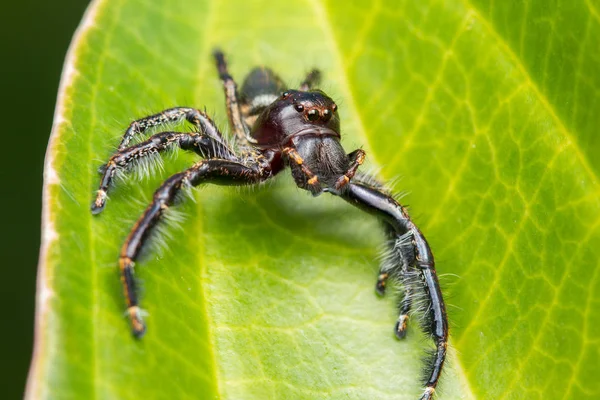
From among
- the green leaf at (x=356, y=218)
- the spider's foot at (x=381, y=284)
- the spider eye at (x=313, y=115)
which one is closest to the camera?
the green leaf at (x=356, y=218)

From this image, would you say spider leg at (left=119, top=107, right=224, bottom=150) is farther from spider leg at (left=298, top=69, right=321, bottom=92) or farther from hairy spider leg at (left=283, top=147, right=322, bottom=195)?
spider leg at (left=298, top=69, right=321, bottom=92)

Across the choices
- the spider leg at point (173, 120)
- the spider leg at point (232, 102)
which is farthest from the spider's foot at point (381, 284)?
the spider leg at point (232, 102)

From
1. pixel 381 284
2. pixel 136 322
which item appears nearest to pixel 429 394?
pixel 381 284

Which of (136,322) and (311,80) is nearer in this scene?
(136,322)

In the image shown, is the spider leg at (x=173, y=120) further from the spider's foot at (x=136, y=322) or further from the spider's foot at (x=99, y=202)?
the spider's foot at (x=136, y=322)

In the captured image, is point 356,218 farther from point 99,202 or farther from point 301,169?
point 99,202

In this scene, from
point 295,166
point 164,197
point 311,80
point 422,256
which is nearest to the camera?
point 164,197

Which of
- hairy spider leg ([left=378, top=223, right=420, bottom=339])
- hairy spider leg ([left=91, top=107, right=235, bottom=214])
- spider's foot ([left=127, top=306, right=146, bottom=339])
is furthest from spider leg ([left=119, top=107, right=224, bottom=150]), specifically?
hairy spider leg ([left=378, top=223, right=420, bottom=339])
